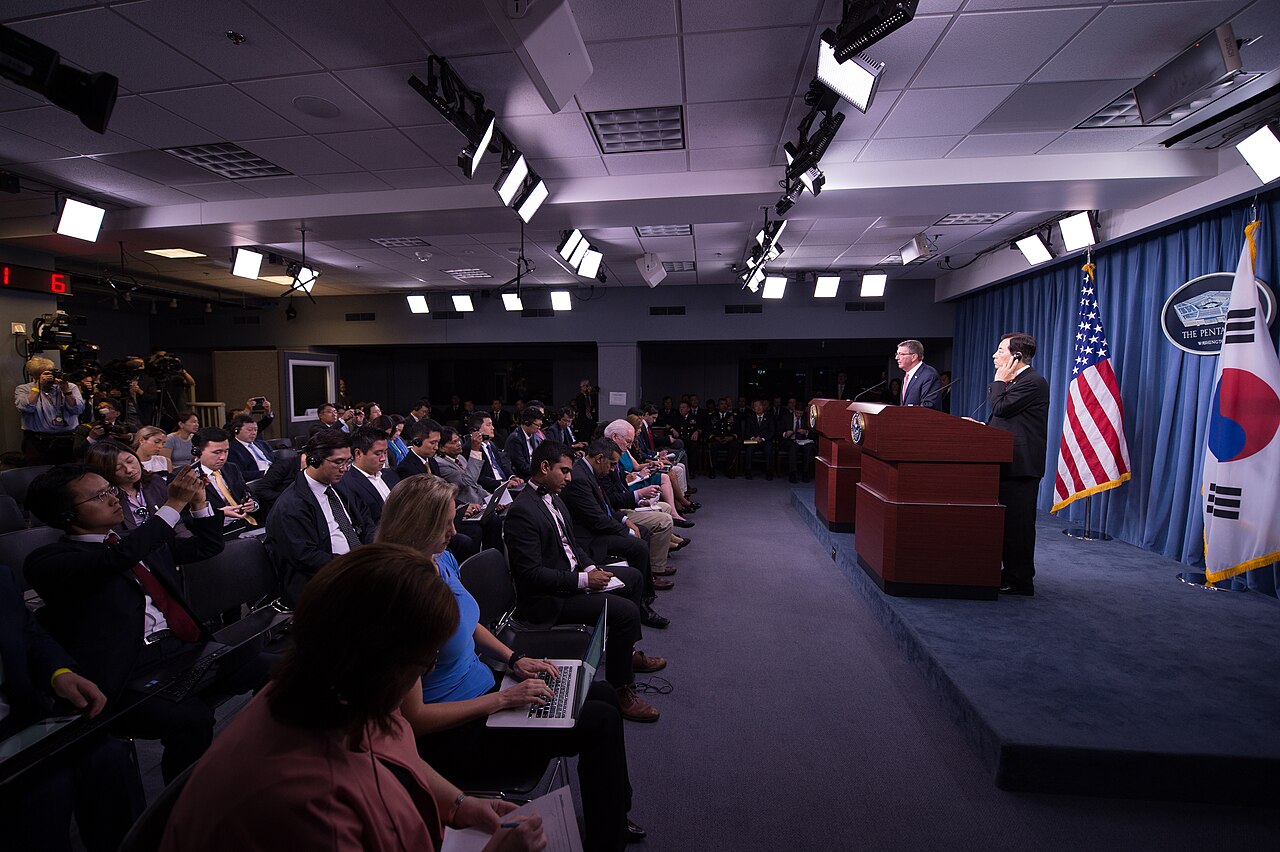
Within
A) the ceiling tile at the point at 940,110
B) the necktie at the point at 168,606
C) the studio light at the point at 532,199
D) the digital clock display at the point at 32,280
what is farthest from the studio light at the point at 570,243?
the digital clock display at the point at 32,280

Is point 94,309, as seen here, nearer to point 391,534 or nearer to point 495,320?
point 495,320

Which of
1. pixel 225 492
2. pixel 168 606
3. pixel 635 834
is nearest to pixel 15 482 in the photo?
pixel 225 492

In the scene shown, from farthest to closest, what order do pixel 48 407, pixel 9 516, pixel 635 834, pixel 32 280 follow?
pixel 32 280 < pixel 48 407 < pixel 9 516 < pixel 635 834

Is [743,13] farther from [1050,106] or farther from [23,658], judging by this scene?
[23,658]

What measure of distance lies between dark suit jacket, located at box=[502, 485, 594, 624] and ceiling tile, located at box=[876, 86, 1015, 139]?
132 inches

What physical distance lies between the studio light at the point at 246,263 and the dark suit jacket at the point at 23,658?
5946 mm

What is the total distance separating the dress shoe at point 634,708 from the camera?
261 cm

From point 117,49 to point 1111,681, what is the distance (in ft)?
19.4

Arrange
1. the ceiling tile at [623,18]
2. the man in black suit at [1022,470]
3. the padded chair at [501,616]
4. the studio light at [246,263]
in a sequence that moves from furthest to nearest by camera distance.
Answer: the studio light at [246,263] < the man in black suit at [1022,470] < the ceiling tile at [623,18] < the padded chair at [501,616]

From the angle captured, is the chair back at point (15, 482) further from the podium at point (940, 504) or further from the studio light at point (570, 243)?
the podium at point (940, 504)

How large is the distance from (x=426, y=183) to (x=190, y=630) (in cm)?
421

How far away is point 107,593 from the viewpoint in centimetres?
183

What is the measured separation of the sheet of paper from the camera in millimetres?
1211

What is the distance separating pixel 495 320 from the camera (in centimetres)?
1092
